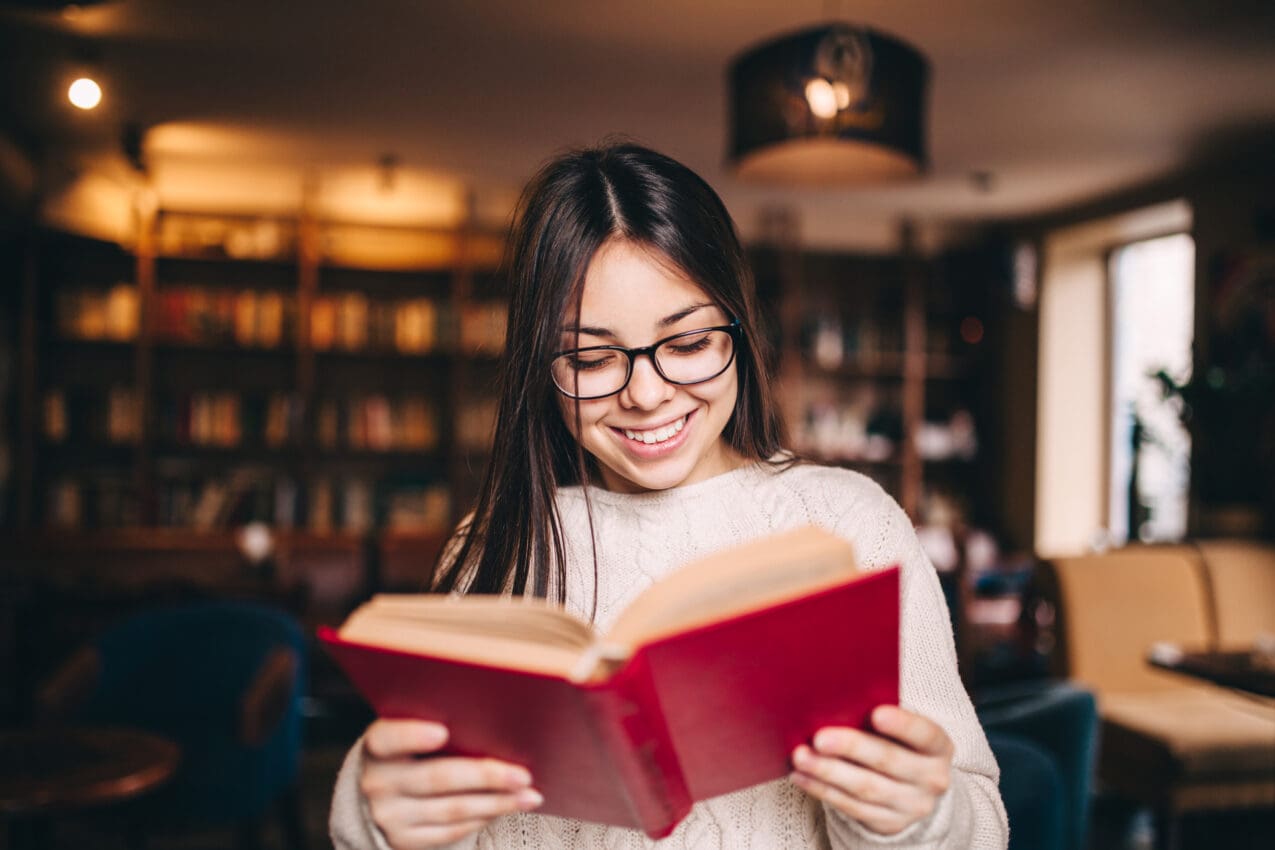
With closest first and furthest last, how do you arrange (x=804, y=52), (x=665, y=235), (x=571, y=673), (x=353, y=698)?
(x=571, y=673) → (x=665, y=235) → (x=804, y=52) → (x=353, y=698)

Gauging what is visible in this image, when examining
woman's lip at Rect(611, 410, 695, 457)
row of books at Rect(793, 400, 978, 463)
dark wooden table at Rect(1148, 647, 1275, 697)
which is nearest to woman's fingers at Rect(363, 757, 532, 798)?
woman's lip at Rect(611, 410, 695, 457)

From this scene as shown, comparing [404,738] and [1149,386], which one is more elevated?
[1149,386]

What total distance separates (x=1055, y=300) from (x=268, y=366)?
476 centimetres

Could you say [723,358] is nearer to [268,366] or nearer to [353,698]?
[353,698]

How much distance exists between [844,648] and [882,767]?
0.11m

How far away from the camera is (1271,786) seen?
3.25 metres

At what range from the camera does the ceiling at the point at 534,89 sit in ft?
10.2

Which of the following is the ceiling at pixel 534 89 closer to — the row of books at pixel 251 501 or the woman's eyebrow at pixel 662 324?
the row of books at pixel 251 501

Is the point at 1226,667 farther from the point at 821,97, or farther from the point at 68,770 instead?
the point at 68,770

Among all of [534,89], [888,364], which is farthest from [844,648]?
[888,364]

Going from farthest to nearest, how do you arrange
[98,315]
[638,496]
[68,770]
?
[98,315]
[68,770]
[638,496]

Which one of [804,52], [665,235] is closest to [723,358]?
[665,235]

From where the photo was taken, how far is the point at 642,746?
2.07 feet

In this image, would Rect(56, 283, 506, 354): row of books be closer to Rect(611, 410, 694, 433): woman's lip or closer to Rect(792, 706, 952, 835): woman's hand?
Rect(611, 410, 694, 433): woman's lip
